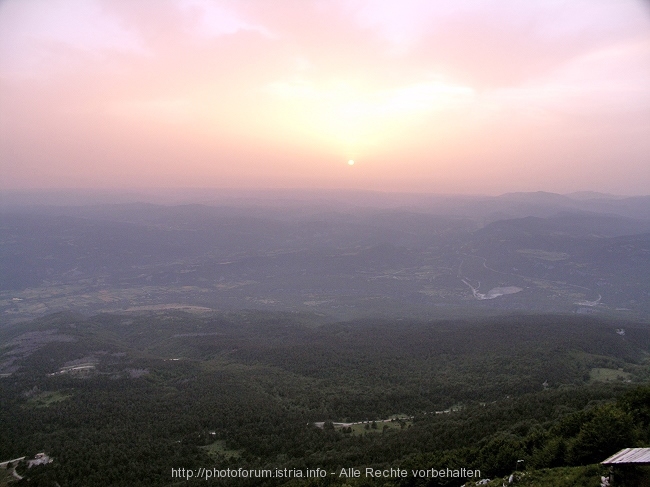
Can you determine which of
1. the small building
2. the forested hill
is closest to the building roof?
the small building

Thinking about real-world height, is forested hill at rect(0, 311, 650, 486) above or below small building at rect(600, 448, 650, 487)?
below

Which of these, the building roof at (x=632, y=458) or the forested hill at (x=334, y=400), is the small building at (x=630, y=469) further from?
the forested hill at (x=334, y=400)

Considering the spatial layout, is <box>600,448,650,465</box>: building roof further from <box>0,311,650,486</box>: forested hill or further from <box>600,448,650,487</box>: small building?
<box>0,311,650,486</box>: forested hill

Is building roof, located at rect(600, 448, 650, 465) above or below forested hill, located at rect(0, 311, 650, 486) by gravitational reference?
above

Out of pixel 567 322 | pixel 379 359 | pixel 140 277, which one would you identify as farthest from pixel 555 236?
pixel 140 277

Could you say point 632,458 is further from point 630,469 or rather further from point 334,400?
point 334,400

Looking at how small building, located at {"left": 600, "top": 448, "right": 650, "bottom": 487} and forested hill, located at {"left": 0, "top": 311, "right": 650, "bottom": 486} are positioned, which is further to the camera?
forested hill, located at {"left": 0, "top": 311, "right": 650, "bottom": 486}

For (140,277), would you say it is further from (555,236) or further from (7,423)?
(555,236)
